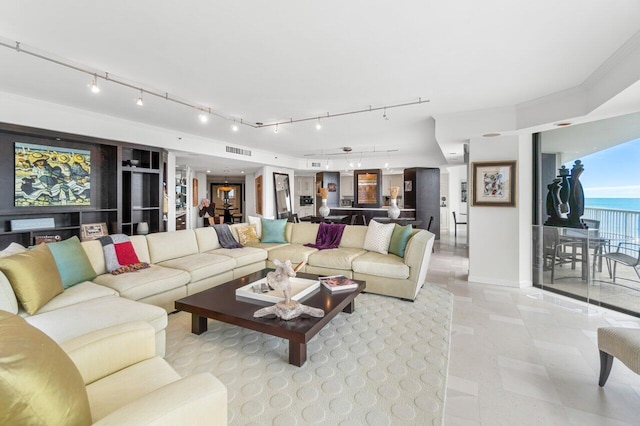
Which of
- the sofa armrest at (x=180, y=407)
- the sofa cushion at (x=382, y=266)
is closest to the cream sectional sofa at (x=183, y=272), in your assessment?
the sofa cushion at (x=382, y=266)

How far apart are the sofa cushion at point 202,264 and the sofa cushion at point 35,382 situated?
2.69 metres

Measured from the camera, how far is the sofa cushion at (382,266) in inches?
148

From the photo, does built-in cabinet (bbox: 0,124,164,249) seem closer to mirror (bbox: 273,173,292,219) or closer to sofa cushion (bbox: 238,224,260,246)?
sofa cushion (bbox: 238,224,260,246)

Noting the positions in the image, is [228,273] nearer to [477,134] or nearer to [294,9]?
[294,9]

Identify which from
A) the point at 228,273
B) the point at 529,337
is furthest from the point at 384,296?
the point at 228,273

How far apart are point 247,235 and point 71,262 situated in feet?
8.57

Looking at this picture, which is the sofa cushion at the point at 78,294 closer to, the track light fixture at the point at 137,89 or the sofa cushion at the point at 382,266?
the track light fixture at the point at 137,89

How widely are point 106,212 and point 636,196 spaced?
773 centimetres

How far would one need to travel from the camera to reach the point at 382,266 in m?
3.86

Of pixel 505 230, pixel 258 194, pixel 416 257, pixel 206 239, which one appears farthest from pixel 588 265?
pixel 258 194

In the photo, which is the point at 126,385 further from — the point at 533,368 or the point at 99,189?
the point at 99,189

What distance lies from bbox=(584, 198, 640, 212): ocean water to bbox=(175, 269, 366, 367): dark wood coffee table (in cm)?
337

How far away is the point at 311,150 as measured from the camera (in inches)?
333

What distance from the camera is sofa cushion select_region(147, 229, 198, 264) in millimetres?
3861
